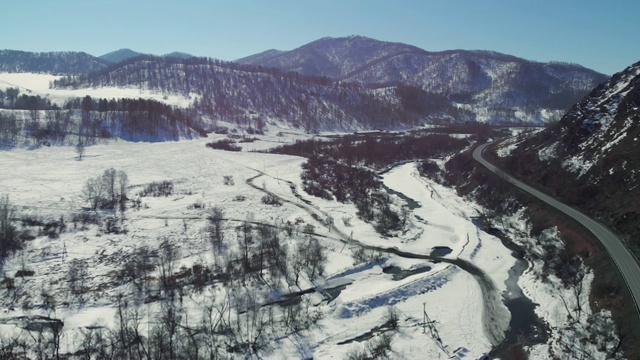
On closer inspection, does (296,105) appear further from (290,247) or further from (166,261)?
(166,261)

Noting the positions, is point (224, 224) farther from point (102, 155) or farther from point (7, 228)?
point (102, 155)

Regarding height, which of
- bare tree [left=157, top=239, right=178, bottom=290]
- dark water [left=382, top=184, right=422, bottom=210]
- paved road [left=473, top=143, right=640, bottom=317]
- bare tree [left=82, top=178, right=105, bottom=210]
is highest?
paved road [left=473, top=143, right=640, bottom=317]

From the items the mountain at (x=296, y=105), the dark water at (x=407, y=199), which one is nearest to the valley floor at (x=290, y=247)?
the dark water at (x=407, y=199)

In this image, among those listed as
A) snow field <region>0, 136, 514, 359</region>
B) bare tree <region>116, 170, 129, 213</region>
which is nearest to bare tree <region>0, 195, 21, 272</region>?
snow field <region>0, 136, 514, 359</region>

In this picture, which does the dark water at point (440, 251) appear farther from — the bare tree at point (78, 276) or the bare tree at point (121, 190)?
the bare tree at point (121, 190)

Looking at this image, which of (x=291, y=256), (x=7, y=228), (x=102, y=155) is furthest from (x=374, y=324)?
(x=102, y=155)

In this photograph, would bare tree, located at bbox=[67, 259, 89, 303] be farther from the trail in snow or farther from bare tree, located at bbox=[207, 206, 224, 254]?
the trail in snow

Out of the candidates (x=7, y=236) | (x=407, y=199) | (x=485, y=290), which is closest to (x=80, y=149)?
(x=7, y=236)

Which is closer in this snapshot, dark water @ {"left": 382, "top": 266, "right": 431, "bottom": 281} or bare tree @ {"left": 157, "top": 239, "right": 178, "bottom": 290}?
bare tree @ {"left": 157, "top": 239, "right": 178, "bottom": 290}
